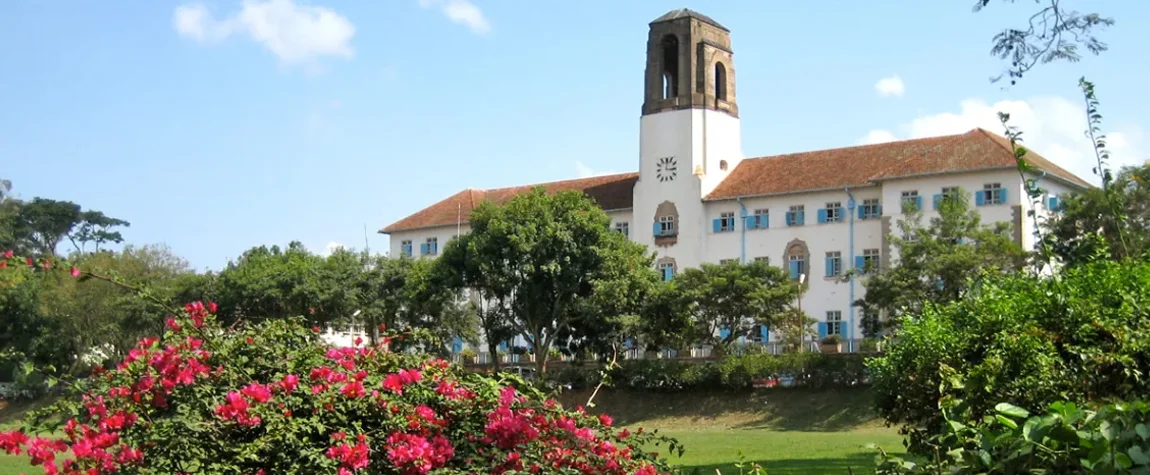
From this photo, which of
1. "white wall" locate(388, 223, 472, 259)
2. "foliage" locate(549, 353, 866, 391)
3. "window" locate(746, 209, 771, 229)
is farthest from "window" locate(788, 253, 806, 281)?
"white wall" locate(388, 223, 472, 259)

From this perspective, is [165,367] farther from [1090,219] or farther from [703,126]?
[703,126]

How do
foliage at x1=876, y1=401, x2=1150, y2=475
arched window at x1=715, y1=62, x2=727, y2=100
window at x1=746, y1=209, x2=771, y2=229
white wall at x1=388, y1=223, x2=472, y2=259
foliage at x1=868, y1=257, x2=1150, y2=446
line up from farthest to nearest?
1. white wall at x1=388, y1=223, x2=472, y2=259
2. arched window at x1=715, y1=62, x2=727, y2=100
3. window at x1=746, y1=209, x2=771, y2=229
4. foliage at x1=868, y1=257, x2=1150, y2=446
5. foliage at x1=876, y1=401, x2=1150, y2=475

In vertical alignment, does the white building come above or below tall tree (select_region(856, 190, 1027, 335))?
above

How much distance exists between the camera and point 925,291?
49.4 metres

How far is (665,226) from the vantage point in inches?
2886

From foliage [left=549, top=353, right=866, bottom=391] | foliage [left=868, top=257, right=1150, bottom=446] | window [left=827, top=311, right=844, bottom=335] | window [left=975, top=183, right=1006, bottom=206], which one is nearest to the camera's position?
foliage [left=868, top=257, right=1150, bottom=446]

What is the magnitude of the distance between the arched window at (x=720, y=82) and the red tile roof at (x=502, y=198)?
6794 millimetres

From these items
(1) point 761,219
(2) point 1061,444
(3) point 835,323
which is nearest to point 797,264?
(1) point 761,219

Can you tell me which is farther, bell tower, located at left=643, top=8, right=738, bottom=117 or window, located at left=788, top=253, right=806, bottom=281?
bell tower, located at left=643, top=8, right=738, bottom=117

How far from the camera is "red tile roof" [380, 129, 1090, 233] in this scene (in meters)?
64.8

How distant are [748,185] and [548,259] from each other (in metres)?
22.4

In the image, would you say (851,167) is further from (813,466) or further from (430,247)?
(813,466)

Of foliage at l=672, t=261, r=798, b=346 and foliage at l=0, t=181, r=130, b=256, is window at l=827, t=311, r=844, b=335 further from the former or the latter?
foliage at l=0, t=181, r=130, b=256

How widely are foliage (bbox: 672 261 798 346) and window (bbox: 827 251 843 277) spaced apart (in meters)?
11.0
